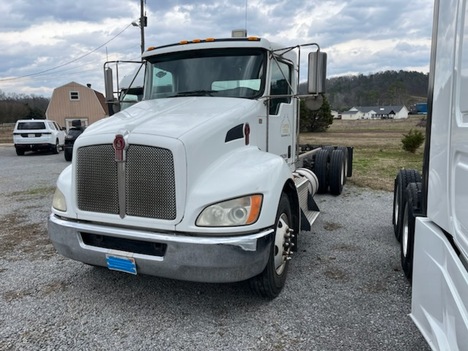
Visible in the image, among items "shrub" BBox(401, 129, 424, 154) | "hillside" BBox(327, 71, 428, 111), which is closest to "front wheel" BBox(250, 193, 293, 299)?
"shrub" BBox(401, 129, 424, 154)

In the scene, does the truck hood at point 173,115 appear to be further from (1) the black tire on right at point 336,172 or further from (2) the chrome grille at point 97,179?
(1) the black tire on right at point 336,172

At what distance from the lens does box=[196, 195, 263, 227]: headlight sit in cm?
300

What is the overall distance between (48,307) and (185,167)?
1887mm

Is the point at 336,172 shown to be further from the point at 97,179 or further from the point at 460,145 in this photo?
the point at 460,145

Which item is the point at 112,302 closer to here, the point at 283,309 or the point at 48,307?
the point at 48,307

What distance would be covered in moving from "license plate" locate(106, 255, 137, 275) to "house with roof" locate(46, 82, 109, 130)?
133ft

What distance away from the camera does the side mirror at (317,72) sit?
423 cm

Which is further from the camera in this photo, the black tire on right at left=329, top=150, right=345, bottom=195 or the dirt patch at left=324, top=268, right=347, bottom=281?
the black tire on right at left=329, top=150, right=345, bottom=195

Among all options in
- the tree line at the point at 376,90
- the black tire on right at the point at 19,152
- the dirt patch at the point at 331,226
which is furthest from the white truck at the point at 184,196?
the tree line at the point at 376,90

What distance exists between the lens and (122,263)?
3.20 meters

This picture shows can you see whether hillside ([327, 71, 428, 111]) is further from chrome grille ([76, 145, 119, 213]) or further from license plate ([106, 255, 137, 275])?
license plate ([106, 255, 137, 275])

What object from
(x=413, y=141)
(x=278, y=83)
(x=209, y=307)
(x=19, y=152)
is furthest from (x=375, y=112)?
(x=209, y=307)

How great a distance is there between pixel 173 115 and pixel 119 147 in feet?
2.39

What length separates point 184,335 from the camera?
9.98ft
